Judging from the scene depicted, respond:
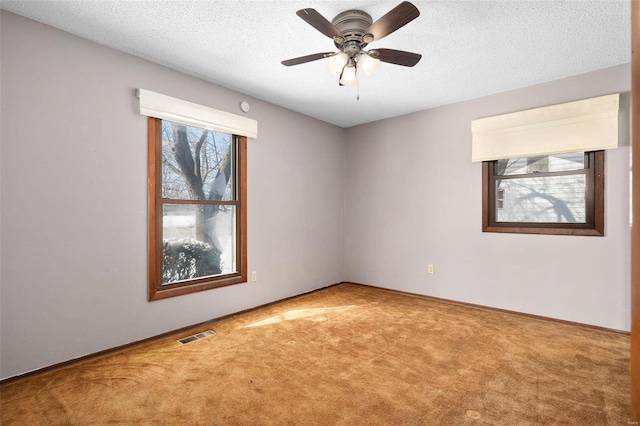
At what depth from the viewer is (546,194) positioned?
11.5ft

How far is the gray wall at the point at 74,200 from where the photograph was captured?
7.27 ft

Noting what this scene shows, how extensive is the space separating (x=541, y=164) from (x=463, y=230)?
109cm

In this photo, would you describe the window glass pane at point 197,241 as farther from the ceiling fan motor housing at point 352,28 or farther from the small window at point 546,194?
the small window at point 546,194

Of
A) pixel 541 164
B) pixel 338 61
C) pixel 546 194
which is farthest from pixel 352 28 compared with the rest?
pixel 546 194

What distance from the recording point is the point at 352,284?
5043 millimetres

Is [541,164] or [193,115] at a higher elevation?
[193,115]

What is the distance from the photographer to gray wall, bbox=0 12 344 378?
7.27 ft

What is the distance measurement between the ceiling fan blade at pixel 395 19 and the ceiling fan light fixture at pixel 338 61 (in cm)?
26

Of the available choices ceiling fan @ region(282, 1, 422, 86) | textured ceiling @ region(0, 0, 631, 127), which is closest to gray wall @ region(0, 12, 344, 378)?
textured ceiling @ region(0, 0, 631, 127)

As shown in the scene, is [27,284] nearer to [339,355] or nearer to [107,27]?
[107,27]

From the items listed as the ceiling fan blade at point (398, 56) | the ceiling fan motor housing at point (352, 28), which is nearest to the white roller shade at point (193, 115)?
the ceiling fan motor housing at point (352, 28)

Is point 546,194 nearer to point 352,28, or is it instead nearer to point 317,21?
point 352,28

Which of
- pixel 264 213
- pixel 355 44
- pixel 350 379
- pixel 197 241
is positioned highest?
pixel 355 44

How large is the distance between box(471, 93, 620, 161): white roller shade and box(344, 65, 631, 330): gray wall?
119 mm
